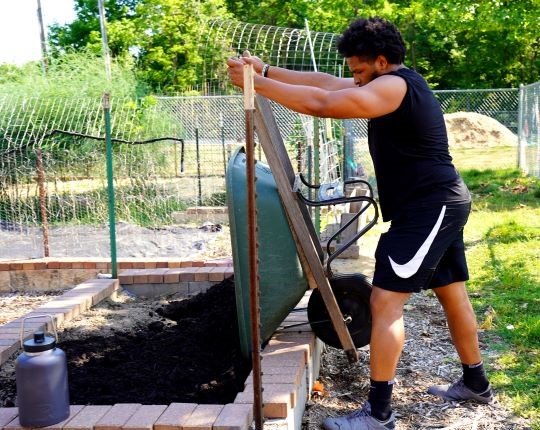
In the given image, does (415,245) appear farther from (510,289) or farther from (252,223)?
(510,289)

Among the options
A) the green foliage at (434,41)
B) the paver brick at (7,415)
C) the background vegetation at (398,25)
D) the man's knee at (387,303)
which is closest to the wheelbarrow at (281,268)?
the man's knee at (387,303)

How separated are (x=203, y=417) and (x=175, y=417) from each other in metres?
0.11

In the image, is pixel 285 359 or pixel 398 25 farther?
pixel 398 25

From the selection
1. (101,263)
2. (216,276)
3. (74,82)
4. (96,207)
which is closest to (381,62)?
(216,276)

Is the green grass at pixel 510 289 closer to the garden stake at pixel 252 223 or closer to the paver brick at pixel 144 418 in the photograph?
the garden stake at pixel 252 223

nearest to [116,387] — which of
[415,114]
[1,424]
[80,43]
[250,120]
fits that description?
[1,424]

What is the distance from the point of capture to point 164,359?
3.48 metres

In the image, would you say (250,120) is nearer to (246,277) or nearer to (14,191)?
(246,277)

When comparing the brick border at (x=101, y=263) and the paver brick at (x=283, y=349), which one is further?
the brick border at (x=101, y=263)

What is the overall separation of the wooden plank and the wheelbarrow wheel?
0.44 ft

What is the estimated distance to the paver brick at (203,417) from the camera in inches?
96.3

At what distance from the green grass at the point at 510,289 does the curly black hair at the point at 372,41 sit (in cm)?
174

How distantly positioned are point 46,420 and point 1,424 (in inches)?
8.1

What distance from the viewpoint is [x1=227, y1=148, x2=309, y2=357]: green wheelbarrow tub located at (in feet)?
10.3
